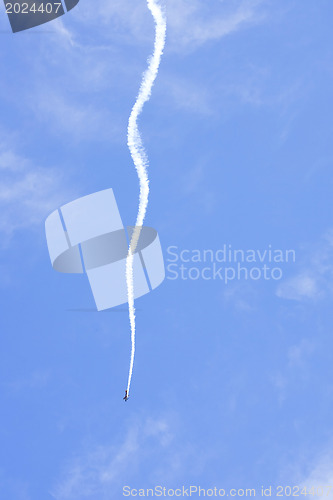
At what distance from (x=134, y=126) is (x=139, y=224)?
1051cm

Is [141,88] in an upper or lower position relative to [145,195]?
upper

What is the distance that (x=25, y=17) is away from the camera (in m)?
71.0

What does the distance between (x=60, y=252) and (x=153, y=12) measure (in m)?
27.0

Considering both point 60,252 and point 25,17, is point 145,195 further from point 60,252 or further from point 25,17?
point 25,17

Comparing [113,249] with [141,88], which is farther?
[113,249]

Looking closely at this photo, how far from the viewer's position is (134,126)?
69.3m

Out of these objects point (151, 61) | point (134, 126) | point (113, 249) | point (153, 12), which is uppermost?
point (153, 12)

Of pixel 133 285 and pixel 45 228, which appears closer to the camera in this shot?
pixel 45 228

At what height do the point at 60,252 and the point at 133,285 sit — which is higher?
the point at 60,252

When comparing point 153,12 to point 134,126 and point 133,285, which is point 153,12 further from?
point 133,285

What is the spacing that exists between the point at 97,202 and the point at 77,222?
10.3ft

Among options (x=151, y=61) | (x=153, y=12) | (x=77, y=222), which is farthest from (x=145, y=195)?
(x=153, y=12)

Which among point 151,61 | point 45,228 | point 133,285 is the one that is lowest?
point 133,285

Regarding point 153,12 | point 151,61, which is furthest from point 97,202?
point 153,12
